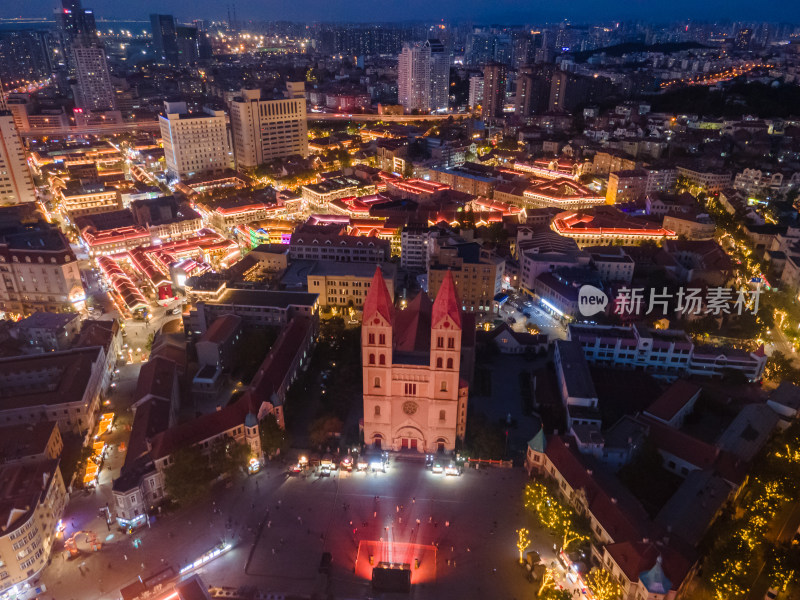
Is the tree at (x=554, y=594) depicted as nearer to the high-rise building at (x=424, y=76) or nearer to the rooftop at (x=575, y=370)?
the rooftop at (x=575, y=370)

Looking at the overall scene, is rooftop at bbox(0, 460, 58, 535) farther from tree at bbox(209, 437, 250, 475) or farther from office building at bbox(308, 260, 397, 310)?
office building at bbox(308, 260, 397, 310)

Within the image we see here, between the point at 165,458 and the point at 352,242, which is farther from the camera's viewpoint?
the point at 352,242

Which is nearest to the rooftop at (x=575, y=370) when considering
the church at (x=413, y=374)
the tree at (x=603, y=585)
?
the church at (x=413, y=374)

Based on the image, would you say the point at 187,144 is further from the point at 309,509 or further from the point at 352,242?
the point at 309,509

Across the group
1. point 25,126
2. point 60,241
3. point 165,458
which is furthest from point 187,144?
point 165,458

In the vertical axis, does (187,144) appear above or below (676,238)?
above

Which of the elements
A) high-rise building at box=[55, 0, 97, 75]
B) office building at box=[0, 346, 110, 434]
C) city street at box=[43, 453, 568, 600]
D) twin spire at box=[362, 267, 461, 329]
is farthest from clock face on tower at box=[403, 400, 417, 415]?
high-rise building at box=[55, 0, 97, 75]
